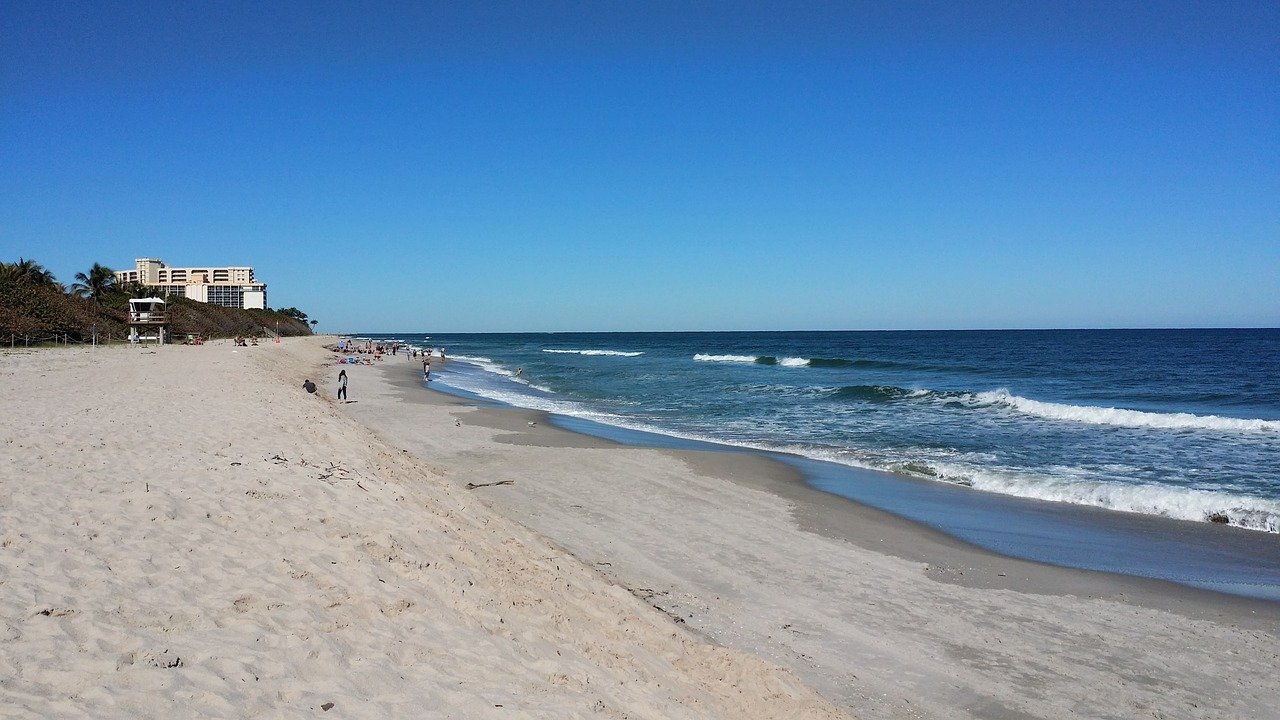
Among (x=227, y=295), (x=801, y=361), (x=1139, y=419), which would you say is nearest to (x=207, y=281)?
(x=227, y=295)

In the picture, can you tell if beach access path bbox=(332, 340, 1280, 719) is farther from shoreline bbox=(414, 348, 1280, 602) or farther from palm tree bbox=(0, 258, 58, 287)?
palm tree bbox=(0, 258, 58, 287)

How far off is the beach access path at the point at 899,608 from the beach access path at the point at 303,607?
766 mm

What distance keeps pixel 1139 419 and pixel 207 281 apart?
193975 mm

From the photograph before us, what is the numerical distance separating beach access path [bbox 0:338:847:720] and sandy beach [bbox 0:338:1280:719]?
0.02 meters

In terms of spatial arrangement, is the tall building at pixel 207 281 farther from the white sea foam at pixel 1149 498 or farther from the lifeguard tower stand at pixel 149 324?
the white sea foam at pixel 1149 498

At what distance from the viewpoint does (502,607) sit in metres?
5.48

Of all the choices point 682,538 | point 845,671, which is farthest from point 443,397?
point 845,671

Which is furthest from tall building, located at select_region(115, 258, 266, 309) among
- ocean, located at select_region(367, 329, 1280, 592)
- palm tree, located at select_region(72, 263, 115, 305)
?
ocean, located at select_region(367, 329, 1280, 592)

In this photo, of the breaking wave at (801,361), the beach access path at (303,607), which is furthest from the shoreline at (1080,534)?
the breaking wave at (801,361)

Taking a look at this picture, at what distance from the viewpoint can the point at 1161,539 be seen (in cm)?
1016

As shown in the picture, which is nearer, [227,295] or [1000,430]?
[1000,430]

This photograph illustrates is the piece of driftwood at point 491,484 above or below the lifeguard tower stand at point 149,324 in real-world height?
below

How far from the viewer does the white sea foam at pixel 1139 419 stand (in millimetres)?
19969

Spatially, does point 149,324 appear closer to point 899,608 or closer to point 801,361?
point 801,361
